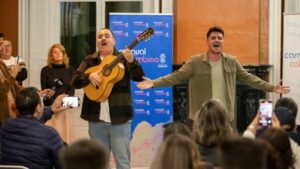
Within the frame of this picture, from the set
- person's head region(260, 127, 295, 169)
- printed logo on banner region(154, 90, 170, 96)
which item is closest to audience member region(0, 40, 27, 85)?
printed logo on banner region(154, 90, 170, 96)

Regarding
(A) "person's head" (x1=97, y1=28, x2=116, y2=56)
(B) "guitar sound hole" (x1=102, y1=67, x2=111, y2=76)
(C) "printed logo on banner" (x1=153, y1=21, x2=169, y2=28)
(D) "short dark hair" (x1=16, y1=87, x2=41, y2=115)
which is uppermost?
(C) "printed logo on banner" (x1=153, y1=21, x2=169, y2=28)

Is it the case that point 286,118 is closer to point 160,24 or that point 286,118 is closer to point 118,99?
point 118,99

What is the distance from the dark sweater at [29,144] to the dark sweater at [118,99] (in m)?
1.38

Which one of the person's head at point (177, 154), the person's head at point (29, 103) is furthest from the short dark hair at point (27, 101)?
the person's head at point (177, 154)

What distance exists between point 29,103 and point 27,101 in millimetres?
25

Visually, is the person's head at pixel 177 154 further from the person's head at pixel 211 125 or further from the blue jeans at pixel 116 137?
the blue jeans at pixel 116 137

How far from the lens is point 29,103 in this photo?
3965mm

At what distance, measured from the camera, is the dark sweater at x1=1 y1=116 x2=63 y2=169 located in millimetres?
3783

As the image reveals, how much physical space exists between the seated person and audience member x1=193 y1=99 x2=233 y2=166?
2.77 feet

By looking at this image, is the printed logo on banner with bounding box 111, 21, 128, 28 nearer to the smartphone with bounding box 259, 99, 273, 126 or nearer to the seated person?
the smartphone with bounding box 259, 99, 273, 126

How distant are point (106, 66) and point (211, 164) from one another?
1.99 m

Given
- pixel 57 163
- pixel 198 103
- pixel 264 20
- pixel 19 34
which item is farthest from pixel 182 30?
pixel 57 163

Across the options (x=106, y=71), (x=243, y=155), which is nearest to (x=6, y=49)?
(x=106, y=71)

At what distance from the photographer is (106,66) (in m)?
5.29
